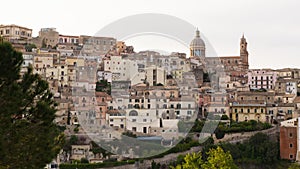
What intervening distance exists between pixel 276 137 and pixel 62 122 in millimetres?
8846

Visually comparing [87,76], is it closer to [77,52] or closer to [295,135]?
[77,52]

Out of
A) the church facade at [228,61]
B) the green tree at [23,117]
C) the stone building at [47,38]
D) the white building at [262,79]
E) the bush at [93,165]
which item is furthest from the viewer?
the stone building at [47,38]

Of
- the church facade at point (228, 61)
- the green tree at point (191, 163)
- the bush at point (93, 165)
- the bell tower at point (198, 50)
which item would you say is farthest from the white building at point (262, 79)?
the green tree at point (191, 163)

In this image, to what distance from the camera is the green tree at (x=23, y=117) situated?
7.76m

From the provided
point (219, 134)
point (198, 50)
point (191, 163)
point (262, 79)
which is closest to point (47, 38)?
point (198, 50)

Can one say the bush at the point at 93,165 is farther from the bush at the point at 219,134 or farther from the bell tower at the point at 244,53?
the bell tower at the point at 244,53

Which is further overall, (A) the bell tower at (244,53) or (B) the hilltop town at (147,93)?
(A) the bell tower at (244,53)

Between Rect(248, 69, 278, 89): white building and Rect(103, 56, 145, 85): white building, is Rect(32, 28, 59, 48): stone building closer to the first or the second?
Rect(103, 56, 145, 85): white building

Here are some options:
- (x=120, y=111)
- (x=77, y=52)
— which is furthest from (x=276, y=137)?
(x=77, y=52)

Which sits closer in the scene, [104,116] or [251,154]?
[251,154]

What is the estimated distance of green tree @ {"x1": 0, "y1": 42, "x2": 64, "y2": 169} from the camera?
7762 mm

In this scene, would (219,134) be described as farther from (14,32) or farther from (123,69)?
(14,32)

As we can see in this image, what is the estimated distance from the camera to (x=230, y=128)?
79.6ft

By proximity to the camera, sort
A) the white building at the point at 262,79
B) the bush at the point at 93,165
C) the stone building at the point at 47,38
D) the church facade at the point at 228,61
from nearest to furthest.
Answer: the bush at the point at 93,165
the church facade at the point at 228,61
the white building at the point at 262,79
the stone building at the point at 47,38
